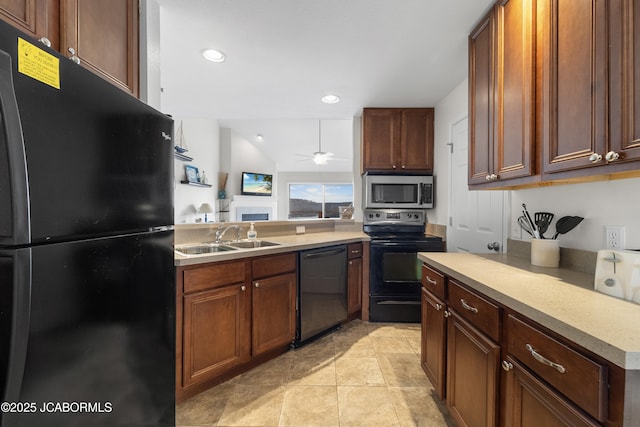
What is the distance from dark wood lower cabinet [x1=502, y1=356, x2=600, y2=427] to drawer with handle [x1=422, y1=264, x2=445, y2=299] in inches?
20.9

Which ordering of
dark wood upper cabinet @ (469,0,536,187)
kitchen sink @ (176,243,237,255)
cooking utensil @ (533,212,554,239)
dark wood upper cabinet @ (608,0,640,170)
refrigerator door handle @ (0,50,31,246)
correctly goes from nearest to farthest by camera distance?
refrigerator door handle @ (0,50,31,246) → dark wood upper cabinet @ (608,0,640,170) → dark wood upper cabinet @ (469,0,536,187) → cooking utensil @ (533,212,554,239) → kitchen sink @ (176,243,237,255)

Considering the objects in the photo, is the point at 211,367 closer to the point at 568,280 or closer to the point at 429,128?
the point at 568,280

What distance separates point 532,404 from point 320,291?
5.53ft

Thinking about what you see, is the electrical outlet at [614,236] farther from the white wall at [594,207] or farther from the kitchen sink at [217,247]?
the kitchen sink at [217,247]

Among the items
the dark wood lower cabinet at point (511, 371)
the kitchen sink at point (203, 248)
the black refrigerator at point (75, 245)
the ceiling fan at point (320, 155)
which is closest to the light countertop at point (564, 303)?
the dark wood lower cabinet at point (511, 371)

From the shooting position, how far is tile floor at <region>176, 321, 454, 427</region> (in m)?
1.52

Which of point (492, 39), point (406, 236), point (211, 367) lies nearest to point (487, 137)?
point (492, 39)

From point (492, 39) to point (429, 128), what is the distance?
1.54 meters

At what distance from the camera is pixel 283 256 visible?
213 centimetres

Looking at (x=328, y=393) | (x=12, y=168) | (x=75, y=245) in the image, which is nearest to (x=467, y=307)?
(x=328, y=393)

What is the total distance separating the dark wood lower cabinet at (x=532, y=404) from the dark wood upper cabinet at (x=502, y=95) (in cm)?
88

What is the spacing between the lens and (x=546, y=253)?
54.1 inches

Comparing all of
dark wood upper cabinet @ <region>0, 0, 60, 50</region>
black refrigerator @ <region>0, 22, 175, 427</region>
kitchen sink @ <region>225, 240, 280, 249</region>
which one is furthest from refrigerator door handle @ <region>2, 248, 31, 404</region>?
kitchen sink @ <region>225, 240, 280, 249</region>

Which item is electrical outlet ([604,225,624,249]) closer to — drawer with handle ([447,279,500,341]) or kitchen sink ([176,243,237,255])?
drawer with handle ([447,279,500,341])
